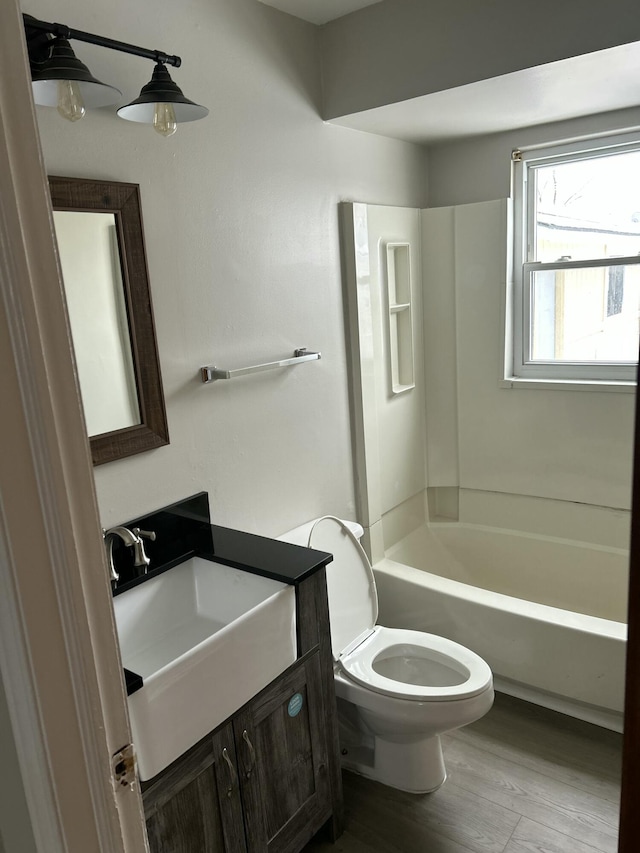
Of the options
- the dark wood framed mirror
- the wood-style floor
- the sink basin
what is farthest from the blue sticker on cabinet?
the dark wood framed mirror

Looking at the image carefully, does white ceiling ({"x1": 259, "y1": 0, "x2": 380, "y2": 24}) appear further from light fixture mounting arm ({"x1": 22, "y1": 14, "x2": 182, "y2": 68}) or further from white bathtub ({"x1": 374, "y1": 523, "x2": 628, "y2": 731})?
white bathtub ({"x1": 374, "y1": 523, "x2": 628, "y2": 731})

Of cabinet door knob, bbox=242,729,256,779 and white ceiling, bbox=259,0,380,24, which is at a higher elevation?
white ceiling, bbox=259,0,380,24

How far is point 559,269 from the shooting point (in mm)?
2863

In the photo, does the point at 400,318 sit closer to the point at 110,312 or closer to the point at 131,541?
the point at 110,312

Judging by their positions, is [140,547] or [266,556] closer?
[140,547]

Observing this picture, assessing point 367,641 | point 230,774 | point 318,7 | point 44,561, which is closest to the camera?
point 44,561

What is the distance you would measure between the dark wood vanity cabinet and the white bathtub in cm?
81

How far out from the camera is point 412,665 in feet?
7.18

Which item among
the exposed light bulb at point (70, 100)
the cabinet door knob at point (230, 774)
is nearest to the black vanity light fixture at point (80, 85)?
the exposed light bulb at point (70, 100)

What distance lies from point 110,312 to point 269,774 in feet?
4.12

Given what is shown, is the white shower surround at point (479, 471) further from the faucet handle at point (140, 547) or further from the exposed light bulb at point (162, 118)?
the faucet handle at point (140, 547)

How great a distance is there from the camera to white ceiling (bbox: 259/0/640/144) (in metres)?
1.92

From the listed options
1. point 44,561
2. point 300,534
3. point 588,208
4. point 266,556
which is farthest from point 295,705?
point 588,208

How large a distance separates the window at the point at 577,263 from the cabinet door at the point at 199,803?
86.3 inches
